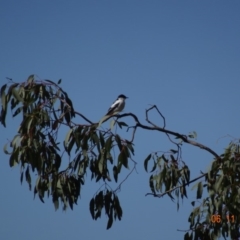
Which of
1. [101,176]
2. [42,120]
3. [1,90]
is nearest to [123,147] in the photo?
[101,176]

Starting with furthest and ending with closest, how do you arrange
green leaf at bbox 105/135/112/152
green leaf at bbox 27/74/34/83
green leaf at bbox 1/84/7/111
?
green leaf at bbox 27/74/34/83 < green leaf at bbox 1/84/7/111 < green leaf at bbox 105/135/112/152

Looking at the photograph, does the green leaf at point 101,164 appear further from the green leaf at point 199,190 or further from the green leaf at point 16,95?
the green leaf at point 199,190

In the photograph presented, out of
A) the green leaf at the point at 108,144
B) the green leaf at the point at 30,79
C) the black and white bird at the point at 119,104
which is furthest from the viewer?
the black and white bird at the point at 119,104

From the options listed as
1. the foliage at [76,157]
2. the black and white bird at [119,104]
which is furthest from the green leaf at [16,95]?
the black and white bird at [119,104]

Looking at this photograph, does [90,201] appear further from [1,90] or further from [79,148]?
[1,90]

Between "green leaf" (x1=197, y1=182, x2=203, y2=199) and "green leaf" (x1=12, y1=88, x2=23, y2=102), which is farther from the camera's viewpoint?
"green leaf" (x1=197, y1=182, x2=203, y2=199)

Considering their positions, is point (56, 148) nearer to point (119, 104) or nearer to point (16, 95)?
point (16, 95)

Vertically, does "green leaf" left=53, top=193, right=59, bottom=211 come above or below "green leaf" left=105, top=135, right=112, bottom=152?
below

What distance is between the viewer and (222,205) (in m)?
5.74

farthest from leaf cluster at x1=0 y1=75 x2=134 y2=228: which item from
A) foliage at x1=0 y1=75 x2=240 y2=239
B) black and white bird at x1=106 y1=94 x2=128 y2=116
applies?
black and white bird at x1=106 y1=94 x2=128 y2=116
